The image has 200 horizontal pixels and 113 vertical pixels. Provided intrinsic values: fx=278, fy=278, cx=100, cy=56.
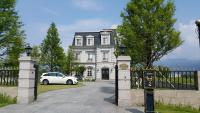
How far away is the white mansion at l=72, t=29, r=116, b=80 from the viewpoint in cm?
6000

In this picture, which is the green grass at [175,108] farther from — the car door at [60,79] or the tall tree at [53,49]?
the tall tree at [53,49]

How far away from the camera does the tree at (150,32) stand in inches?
817

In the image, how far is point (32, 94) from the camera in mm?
15945

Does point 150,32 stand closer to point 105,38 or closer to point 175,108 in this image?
point 175,108

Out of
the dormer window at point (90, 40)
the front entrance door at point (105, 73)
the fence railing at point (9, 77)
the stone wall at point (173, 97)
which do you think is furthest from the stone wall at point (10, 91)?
the dormer window at point (90, 40)

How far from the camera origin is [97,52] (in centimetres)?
6084

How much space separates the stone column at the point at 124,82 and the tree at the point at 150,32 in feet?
20.6

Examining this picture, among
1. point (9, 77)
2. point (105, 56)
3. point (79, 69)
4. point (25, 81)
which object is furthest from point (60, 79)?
point (105, 56)

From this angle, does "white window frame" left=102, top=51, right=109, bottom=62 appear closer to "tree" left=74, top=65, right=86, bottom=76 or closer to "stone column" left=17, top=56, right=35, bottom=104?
"tree" left=74, top=65, right=86, bottom=76

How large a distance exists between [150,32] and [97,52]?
133 ft

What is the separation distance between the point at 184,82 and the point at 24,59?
8712 mm

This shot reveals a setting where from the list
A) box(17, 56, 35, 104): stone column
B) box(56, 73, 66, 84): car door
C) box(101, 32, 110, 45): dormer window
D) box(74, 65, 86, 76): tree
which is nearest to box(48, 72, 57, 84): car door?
box(56, 73, 66, 84): car door

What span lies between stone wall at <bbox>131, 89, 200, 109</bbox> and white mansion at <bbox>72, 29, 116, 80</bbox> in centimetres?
4418

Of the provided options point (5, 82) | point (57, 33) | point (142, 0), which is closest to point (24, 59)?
point (5, 82)
